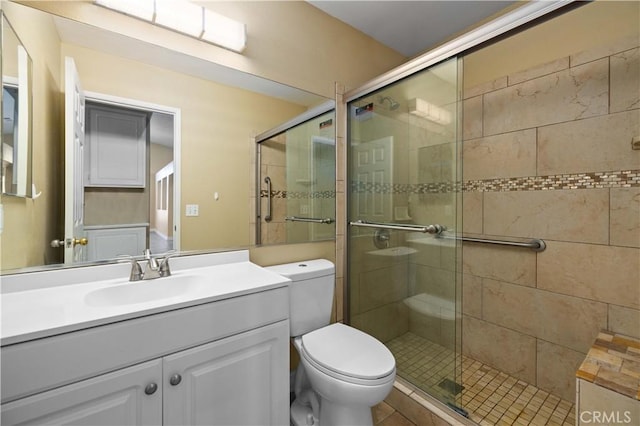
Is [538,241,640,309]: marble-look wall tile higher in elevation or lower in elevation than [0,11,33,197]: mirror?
lower

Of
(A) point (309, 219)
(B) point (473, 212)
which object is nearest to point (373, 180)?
(A) point (309, 219)

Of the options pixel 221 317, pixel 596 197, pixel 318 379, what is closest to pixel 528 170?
pixel 596 197

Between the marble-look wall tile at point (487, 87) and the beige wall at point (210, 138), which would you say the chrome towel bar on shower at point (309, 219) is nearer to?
the beige wall at point (210, 138)

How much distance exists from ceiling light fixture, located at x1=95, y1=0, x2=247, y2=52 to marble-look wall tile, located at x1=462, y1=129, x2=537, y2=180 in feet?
5.60

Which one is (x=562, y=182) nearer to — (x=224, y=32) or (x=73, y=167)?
(x=224, y=32)

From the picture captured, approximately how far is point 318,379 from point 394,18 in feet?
7.38

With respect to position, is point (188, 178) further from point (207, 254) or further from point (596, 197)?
point (596, 197)

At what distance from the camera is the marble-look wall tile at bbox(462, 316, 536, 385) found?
1773mm

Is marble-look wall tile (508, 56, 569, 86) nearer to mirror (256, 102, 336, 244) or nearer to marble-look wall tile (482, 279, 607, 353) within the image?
mirror (256, 102, 336, 244)

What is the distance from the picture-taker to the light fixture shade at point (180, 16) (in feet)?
4.07

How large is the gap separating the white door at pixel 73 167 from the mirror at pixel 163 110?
14 millimetres

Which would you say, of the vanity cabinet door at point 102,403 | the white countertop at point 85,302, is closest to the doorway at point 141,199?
the white countertop at point 85,302

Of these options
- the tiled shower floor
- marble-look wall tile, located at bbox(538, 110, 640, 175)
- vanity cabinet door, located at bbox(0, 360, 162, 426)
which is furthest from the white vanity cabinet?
marble-look wall tile, located at bbox(538, 110, 640, 175)

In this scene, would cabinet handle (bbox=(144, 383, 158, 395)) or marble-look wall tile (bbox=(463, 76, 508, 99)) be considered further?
marble-look wall tile (bbox=(463, 76, 508, 99))
